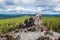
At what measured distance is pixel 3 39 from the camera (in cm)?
2723

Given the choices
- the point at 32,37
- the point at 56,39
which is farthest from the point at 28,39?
the point at 56,39

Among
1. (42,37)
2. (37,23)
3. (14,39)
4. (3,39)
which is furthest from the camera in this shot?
(37,23)

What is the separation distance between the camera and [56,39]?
23.7 metres

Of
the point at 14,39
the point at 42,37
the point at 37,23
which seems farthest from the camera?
the point at 37,23

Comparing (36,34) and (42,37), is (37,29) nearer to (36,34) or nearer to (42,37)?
(36,34)

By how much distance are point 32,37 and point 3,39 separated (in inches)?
203

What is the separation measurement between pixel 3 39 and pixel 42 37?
22.8 feet

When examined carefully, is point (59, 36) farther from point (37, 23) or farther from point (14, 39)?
point (37, 23)

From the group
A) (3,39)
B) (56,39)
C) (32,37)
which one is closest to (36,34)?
(32,37)

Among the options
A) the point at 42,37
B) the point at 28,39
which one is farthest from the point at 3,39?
the point at 42,37

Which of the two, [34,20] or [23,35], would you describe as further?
[34,20]

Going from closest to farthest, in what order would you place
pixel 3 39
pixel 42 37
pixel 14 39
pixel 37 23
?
pixel 42 37
pixel 14 39
pixel 3 39
pixel 37 23

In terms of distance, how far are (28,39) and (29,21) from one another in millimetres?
10014

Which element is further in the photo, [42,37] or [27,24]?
[27,24]
